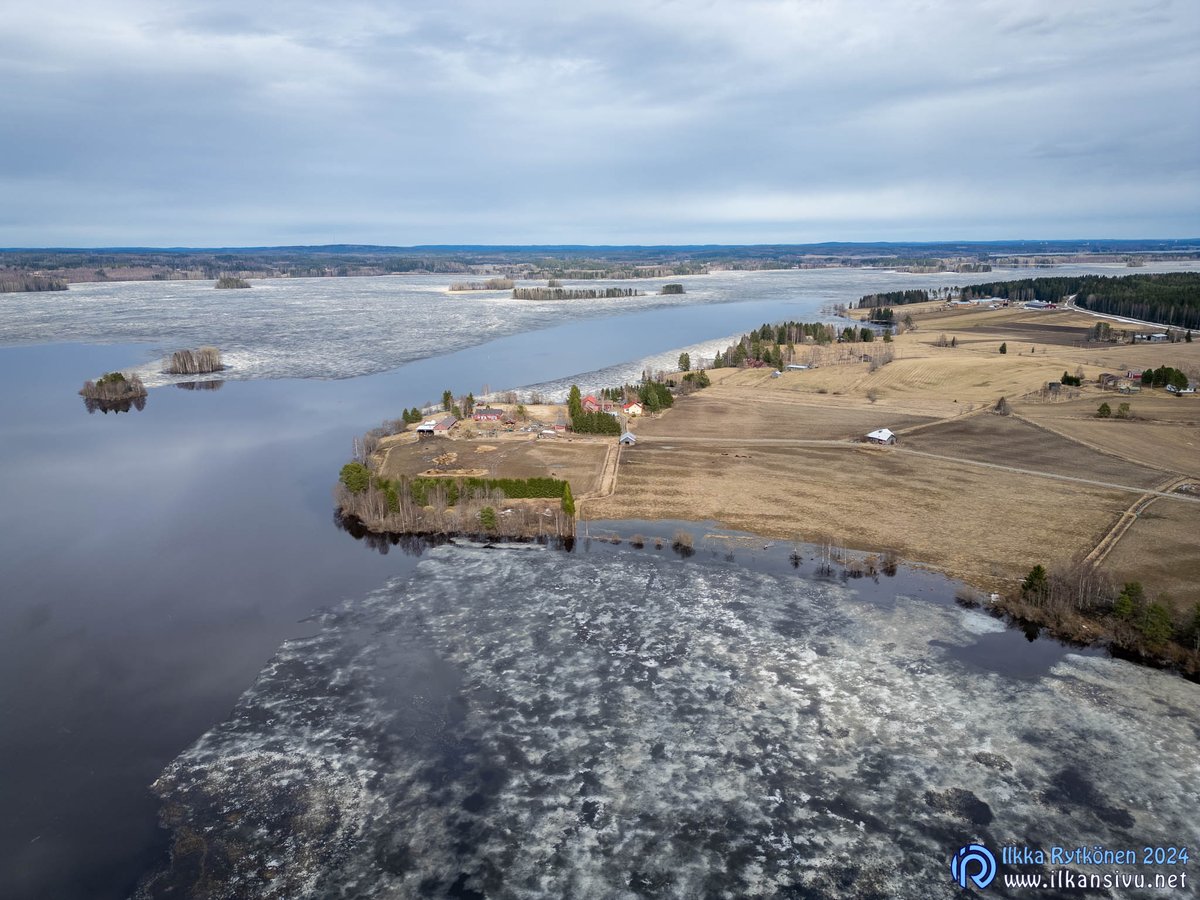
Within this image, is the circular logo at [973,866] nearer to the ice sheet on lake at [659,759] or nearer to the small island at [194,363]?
the ice sheet on lake at [659,759]

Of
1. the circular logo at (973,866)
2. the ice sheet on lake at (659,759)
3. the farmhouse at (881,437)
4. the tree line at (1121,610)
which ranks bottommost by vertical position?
the circular logo at (973,866)

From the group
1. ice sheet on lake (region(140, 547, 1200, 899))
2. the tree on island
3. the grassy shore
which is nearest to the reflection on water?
the grassy shore

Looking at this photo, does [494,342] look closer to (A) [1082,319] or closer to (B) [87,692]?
(B) [87,692]

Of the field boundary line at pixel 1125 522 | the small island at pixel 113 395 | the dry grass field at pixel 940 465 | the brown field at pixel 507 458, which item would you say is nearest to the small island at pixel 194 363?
the small island at pixel 113 395

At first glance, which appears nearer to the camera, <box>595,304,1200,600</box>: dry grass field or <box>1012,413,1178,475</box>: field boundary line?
<box>595,304,1200,600</box>: dry grass field

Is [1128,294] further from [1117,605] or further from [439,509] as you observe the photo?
[439,509]

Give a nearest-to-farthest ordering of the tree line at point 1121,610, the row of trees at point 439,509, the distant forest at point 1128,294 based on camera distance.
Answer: the tree line at point 1121,610 < the row of trees at point 439,509 < the distant forest at point 1128,294

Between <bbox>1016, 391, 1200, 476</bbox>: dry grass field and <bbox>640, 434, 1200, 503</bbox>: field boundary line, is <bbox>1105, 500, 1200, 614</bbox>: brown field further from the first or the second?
<bbox>1016, 391, 1200, 476</bbox>: dry grass field
